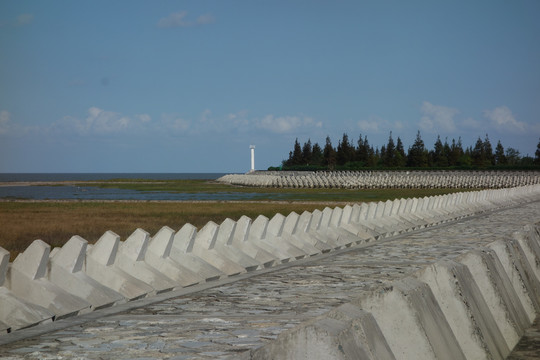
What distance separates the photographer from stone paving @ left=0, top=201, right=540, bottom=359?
6.85 metres

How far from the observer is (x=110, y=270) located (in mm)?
9852

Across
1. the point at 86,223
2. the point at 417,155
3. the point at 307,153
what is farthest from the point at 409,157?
the point at 86,223

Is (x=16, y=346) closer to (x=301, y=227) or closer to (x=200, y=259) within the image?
(x=200, y=259)

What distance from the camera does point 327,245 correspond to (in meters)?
17.1

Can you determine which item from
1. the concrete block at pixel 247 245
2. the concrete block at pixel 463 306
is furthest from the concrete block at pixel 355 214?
the concrete block at pixel 463 306

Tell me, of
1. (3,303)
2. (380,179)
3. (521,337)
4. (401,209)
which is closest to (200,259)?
(3,303)

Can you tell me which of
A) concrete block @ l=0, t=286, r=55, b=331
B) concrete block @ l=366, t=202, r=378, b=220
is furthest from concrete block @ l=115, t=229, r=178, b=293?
concrete block @ l=366, t=202, r=378, b=220

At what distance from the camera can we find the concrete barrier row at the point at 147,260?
842 cm

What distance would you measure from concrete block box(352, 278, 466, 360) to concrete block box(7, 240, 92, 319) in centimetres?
466

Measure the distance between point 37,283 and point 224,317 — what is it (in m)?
2.00

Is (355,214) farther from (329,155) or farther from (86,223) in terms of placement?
(329,155)

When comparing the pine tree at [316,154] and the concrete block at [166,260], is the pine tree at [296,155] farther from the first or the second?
the concrete block at [166,260]

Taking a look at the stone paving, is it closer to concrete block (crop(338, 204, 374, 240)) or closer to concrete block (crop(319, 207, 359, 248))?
concrete block (crop(319, 207, 359, 248))

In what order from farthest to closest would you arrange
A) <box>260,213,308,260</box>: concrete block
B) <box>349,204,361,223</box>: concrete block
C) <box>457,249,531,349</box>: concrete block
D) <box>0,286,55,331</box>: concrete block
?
<box>349,204,361,223</box>: concrete block < <box>260,213,308,260</box>: concrete block < <box>0,286,55,331</box>: concrete block < <box>457,249,531,349</box>: concrete block
